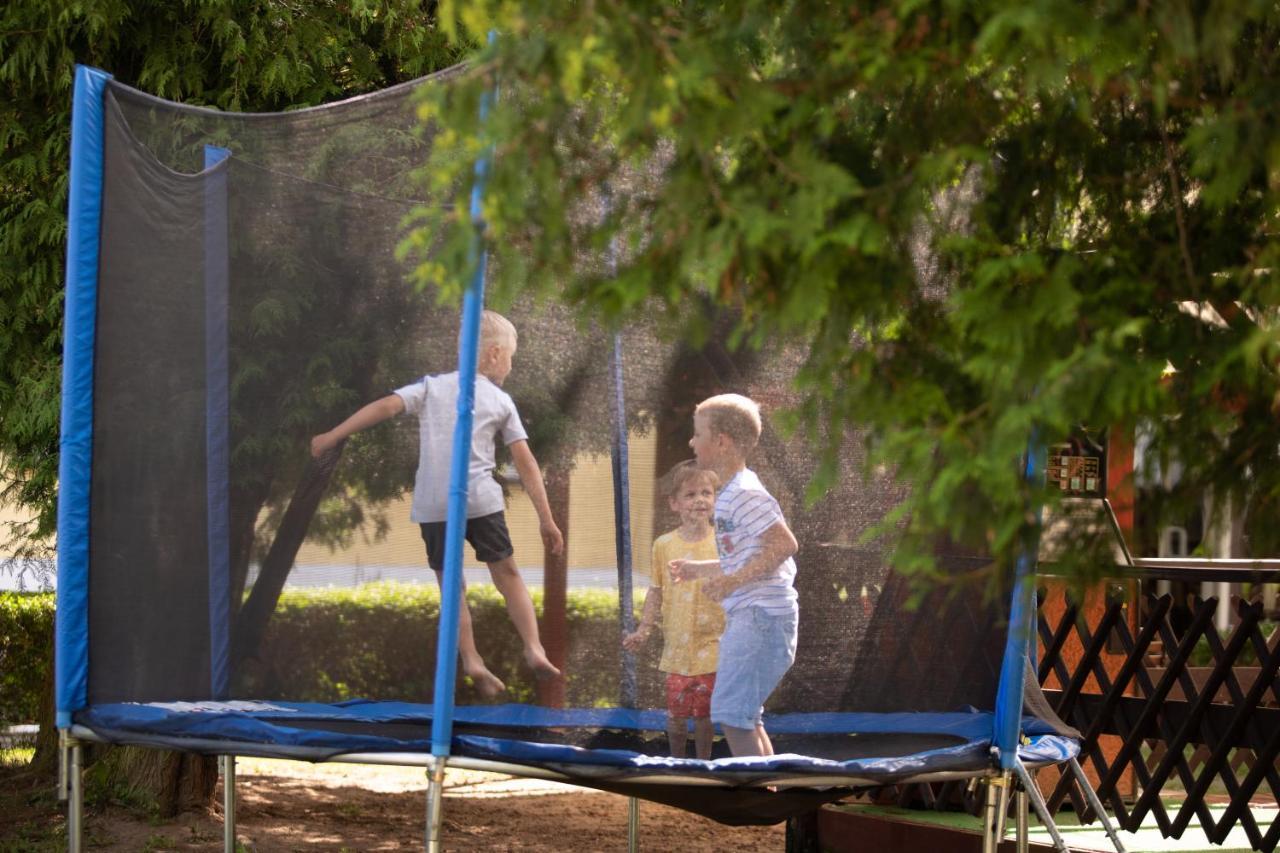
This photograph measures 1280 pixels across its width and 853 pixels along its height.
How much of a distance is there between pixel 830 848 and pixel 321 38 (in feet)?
14.1

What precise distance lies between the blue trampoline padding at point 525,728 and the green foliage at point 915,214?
145 cm

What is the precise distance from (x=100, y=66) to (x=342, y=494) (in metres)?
3.34

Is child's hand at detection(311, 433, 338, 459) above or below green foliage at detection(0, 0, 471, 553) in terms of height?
below

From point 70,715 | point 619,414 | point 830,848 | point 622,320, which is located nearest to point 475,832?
point 830,848

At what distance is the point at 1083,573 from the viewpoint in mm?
2805

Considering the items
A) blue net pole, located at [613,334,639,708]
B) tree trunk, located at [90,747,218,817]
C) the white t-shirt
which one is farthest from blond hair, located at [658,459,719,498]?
tree trunk, located at [90,747,218,817]

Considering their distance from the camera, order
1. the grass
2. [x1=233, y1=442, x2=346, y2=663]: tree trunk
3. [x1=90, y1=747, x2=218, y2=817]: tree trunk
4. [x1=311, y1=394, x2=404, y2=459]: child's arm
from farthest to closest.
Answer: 1. the grass
2. [x1=90, y1=747, x2=218, y2=817]: tree trunk
3. [x1=233, y1=442, x2=346, y2=663]: tree trunk
4. [x1=311, y1=394, x2=404, y2=459]: child's arm

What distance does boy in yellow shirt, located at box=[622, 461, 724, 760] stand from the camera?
167 inches

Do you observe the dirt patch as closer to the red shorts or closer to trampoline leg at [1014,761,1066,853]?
trampoline leg at [1014,761,1066,853]

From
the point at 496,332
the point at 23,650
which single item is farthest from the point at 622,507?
the point at 23,650

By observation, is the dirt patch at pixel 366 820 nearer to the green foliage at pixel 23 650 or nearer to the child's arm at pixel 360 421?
the green foliage at pixel 23 650

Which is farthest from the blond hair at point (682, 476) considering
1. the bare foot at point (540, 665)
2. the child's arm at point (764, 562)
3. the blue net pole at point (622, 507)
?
the bare foot at point (540, 665)

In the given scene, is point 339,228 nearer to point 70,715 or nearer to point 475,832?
point 70,715

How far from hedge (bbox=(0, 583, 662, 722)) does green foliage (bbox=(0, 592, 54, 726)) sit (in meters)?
4.70
